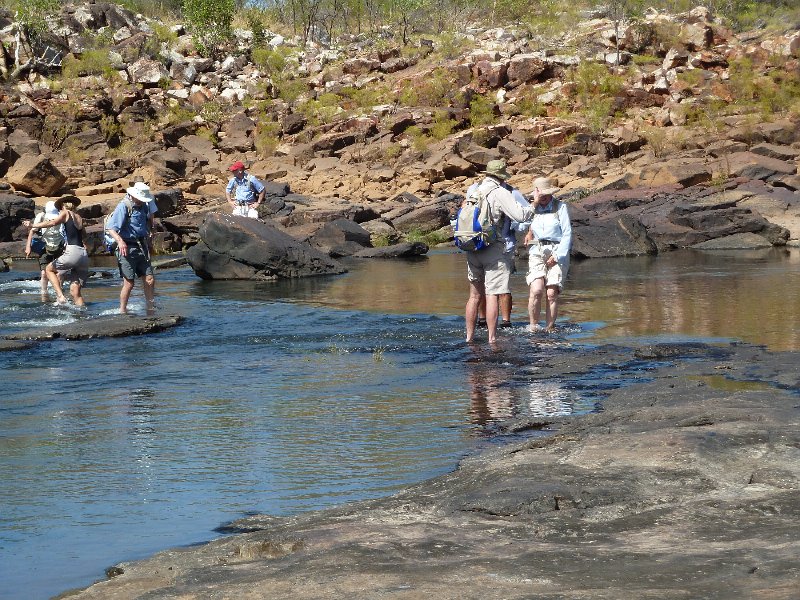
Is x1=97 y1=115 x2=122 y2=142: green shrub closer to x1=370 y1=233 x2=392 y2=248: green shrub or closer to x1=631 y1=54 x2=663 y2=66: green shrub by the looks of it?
x1=631 y1=54 x2=663 y2=66: green shrub

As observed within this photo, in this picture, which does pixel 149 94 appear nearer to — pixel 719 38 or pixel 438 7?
pixel 438 7

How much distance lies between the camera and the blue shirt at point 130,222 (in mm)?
14047

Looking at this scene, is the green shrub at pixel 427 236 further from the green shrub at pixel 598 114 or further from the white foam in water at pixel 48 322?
the white foam in water at pixel 48 322

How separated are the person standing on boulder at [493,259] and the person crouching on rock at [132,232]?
15.8 feet

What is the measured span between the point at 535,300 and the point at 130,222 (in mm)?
5284

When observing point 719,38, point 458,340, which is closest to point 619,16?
point 719,38

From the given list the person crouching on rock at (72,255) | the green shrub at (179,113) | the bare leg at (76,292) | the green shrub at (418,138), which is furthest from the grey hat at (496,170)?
the green shrub at (179,113)

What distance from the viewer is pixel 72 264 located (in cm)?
1565

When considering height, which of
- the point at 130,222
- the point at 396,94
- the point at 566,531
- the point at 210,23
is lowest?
the point at 566,531

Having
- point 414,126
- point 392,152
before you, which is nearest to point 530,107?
point 414,126

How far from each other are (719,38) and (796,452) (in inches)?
2139

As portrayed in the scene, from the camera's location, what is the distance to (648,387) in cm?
861

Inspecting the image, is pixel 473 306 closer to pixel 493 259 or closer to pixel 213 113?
pixel 493 259

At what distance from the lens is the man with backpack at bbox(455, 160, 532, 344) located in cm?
1092
